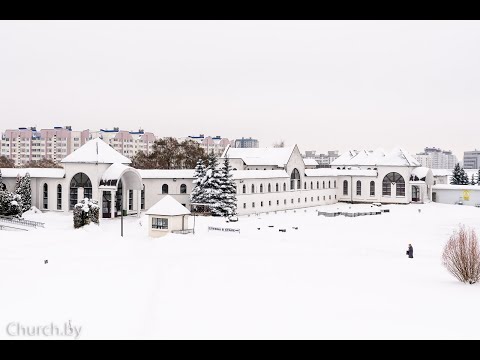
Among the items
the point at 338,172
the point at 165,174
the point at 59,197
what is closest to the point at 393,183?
the point at 338,172

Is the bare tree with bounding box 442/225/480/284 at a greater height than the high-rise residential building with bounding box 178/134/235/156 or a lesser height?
lesser

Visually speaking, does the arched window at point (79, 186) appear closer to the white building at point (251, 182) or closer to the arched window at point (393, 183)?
the white building at point (251, 182)

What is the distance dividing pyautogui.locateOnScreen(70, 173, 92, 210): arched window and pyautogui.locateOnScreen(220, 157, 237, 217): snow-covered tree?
40.2ft

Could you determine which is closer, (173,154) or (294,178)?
(294,178)

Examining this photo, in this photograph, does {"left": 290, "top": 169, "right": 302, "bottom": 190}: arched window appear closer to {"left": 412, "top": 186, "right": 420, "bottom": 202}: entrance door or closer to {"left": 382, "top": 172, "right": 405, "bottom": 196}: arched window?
{"left": 382, "top": 172, "right": 405, "bottom": 196}: arched window

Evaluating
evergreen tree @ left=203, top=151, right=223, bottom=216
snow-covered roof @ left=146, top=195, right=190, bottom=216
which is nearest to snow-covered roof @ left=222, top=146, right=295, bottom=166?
evergreen tree @ left=203, top=151, right=223, bottom=216

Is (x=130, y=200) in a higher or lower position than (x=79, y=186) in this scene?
lower

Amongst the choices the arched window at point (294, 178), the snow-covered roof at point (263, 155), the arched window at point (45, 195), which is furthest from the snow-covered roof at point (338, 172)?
the arched window at point (45, 195)

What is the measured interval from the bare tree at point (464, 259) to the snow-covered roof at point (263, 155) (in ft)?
140

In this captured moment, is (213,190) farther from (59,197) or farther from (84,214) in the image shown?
(84,214)

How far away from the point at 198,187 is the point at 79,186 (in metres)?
11.2

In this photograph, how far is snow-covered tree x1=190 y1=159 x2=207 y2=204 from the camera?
4877 centimetres

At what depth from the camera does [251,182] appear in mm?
54375
